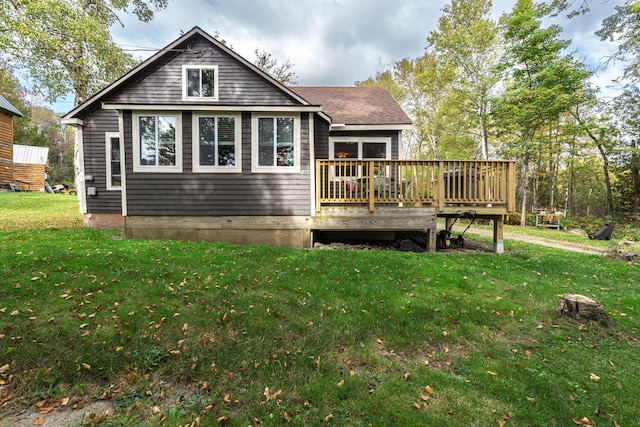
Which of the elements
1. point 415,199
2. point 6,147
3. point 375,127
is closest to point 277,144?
point 375,127

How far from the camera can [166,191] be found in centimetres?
836

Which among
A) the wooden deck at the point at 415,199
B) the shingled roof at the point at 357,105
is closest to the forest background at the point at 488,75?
the wooden deck at the point at 415,199

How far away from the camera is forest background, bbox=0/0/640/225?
13173mm

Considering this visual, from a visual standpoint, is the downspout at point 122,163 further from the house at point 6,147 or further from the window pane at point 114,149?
the house at point 6,147

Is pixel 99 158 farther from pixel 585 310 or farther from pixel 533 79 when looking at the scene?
pixel 533 79

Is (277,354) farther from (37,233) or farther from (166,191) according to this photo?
(37,233)

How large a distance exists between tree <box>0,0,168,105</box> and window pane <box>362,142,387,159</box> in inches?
529

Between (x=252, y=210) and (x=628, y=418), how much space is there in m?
7.73

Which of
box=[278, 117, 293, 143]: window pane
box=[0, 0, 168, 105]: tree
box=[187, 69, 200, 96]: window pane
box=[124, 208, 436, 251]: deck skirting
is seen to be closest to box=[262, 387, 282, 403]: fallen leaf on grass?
box=[124, 208, 436, 251]: deck skirting

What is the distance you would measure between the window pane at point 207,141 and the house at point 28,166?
27301 mm

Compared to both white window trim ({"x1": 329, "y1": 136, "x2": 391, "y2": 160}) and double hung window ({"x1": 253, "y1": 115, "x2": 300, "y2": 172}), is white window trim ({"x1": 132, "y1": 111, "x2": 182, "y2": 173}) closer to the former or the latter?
double hung window ({"x1": 253, "y1": 115, "x2": 300, "y2": 172})

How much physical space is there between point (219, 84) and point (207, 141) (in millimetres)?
1824

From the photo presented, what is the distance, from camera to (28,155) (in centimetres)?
2630

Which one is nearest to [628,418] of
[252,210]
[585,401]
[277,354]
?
[585,401]
